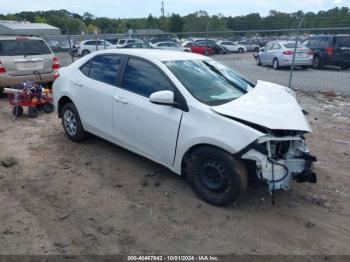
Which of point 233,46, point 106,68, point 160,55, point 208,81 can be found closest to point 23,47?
point 106,68

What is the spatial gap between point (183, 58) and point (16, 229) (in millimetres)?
2963

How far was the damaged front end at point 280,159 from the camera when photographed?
369 centimetres

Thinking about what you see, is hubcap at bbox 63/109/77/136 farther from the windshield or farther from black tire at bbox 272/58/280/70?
black tire at bbox 272/58/280/70

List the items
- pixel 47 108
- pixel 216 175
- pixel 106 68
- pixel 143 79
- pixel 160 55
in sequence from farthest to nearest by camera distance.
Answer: pixel 47 108
pixel 106 68
pixel 160 55
pixel 143 79
pixel 216 175

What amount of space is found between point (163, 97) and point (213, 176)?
41.9 inches

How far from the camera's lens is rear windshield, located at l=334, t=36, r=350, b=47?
56.1ft

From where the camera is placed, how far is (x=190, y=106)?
163 inches

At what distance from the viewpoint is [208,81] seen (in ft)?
15.3

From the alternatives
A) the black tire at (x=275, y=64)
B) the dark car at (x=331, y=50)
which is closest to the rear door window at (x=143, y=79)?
the dark car at (x=331, y=50)

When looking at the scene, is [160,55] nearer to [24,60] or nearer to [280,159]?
[280,159]

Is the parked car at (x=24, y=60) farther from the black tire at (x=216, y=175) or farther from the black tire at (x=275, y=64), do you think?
the black tire at (x=275, y=64)

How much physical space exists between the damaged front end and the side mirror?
1064mm

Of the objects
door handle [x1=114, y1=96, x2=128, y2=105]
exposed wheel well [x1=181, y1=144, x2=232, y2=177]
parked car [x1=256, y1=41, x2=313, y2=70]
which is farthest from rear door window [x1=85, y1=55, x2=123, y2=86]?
parked car [x1=256, y1=41, x2=313, y2=70]

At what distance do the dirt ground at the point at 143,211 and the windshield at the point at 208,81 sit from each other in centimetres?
118
